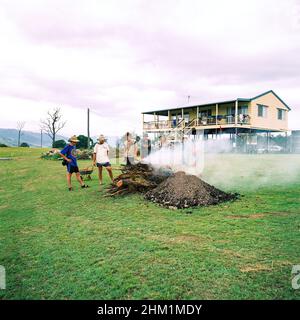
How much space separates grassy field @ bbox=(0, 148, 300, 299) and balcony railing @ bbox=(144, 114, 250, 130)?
19.0 meters

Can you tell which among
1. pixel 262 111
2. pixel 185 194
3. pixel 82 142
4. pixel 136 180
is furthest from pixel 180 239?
pixel 82 142

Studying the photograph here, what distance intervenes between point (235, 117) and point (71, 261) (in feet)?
72.0

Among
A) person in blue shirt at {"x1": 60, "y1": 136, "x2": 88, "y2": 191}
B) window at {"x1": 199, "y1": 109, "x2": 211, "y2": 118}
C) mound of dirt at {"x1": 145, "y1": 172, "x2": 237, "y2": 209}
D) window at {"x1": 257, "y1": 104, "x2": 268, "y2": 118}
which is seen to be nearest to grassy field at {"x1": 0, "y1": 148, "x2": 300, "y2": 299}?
mound of dirt at {"x1": 145, "y1": 172, "x2": 237, "y2": 209}

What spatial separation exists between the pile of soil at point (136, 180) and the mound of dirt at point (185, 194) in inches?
24.5

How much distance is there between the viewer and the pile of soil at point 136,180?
758 centimetres

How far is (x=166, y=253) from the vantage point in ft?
11.3

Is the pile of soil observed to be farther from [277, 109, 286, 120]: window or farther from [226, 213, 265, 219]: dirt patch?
[277, 109, 286, 120]: window

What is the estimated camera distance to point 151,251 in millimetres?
3521

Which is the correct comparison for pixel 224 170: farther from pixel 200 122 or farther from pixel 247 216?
pixel 200 122

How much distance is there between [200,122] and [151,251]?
79.1 ft

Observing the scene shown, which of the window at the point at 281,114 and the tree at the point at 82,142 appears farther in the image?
the tree at the point at 82,142

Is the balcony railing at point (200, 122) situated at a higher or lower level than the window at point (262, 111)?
lower

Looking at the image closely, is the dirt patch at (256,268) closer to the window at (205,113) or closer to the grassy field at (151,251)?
the grassy field at (151,251)

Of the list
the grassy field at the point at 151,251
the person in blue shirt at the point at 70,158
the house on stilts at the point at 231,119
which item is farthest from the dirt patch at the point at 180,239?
the house on stilts at the point at 231,119
